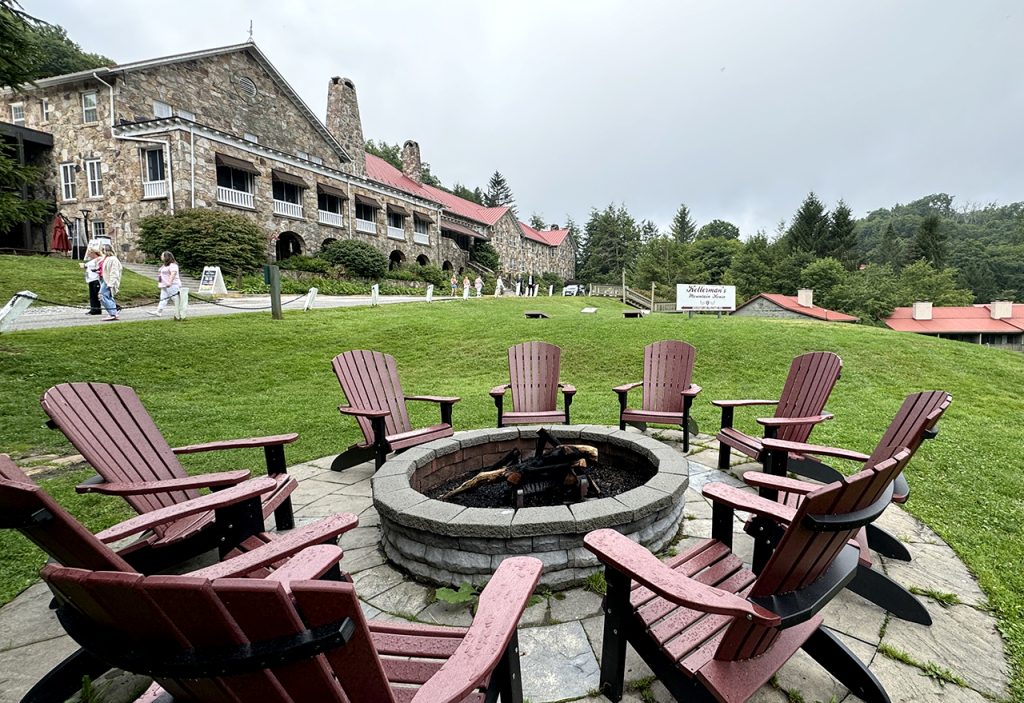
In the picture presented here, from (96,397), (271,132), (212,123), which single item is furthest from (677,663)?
(271,132)

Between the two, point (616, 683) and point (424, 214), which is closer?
point (616, 683)

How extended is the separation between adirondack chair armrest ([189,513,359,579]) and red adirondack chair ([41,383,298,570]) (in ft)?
2.44

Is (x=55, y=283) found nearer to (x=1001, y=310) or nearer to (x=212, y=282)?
(x=212, y=282)

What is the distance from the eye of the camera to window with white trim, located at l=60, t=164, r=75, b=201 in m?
19.4

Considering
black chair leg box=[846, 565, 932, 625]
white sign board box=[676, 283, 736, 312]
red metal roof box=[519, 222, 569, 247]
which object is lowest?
black chair leg box=[846, 565, 932, 625]

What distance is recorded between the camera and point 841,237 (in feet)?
159

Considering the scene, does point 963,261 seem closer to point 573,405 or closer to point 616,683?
point 573,405

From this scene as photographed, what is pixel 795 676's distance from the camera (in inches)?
72.1

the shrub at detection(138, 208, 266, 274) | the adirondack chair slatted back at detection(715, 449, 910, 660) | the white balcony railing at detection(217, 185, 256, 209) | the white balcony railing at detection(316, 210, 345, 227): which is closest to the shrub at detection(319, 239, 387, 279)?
the white balcony railing at detection(316, 210, 345, 227)

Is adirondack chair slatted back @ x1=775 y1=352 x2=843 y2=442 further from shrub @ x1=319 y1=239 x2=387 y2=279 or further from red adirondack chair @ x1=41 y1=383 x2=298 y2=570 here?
shrub @ x1=319 y1=239 x2=387 y2=279

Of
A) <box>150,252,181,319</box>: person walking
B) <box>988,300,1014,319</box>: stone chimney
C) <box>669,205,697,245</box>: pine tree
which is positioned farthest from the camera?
<box>669,205,697,245</box>: pine tree

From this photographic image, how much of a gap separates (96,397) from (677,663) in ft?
10.7

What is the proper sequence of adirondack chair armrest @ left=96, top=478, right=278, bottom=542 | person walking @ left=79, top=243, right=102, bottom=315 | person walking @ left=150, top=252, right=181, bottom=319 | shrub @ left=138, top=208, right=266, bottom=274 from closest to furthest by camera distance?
adirondack chair armrest @ left=96, top=478, right=278, bottom=542, person walking @ left=79, top=243, right=102, bottom=315, person walking @ left=150, top=252, right=181, bottom=319, shrub @ left=138, top=208, right=266, bottom=274

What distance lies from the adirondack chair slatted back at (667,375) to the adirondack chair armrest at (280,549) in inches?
147
